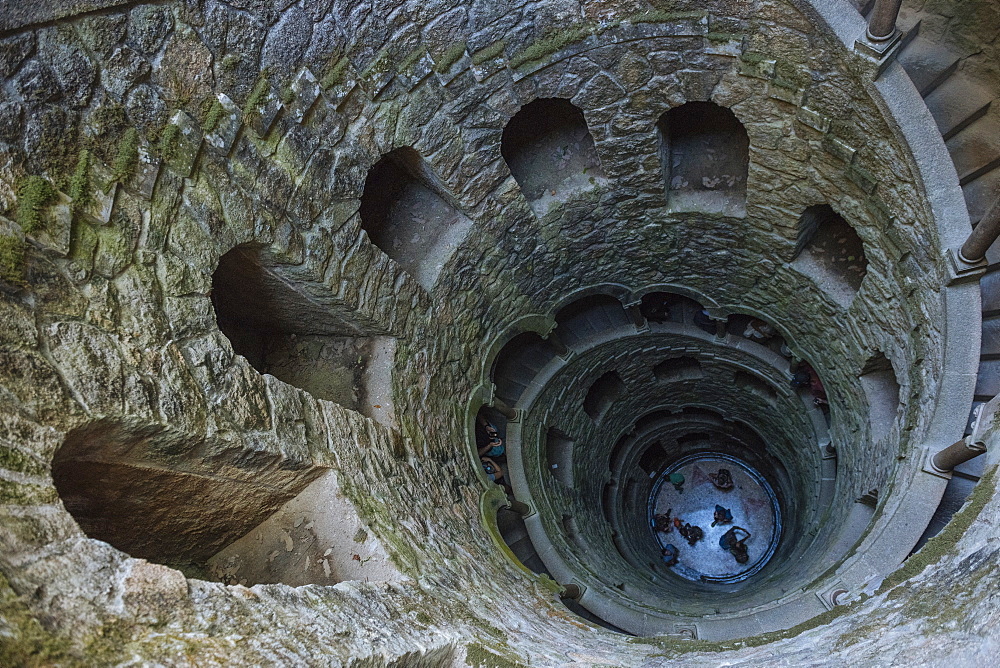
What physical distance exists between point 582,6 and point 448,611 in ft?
14.1

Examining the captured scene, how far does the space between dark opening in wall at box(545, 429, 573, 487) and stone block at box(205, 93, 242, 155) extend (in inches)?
214

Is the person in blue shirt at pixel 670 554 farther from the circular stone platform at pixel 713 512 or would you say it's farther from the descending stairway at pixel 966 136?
the descending stairway at pixel 966 136

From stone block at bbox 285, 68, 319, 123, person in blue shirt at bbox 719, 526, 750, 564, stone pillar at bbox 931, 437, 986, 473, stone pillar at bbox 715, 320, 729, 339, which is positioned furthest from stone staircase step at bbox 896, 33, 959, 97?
person in blue shirt at bbox 719, 526, 750, 564

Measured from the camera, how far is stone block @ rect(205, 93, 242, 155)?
3781 mm

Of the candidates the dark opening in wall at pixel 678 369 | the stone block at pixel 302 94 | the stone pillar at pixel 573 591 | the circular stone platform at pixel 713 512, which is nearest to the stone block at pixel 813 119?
the stone block at pixel 302 94

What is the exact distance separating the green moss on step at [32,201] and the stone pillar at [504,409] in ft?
14.7

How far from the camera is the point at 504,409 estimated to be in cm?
712

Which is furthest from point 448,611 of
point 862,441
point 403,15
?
point 862,441

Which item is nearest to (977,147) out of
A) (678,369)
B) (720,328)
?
(720,328)

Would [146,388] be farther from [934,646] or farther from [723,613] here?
[723,613]

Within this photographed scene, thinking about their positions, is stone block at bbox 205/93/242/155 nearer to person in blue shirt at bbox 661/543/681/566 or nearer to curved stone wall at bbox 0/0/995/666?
curved stone wall at bbox 0/0/995/666

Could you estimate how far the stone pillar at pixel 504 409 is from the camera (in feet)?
22.7

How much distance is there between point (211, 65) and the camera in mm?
3715

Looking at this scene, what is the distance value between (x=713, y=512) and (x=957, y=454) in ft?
24.4
